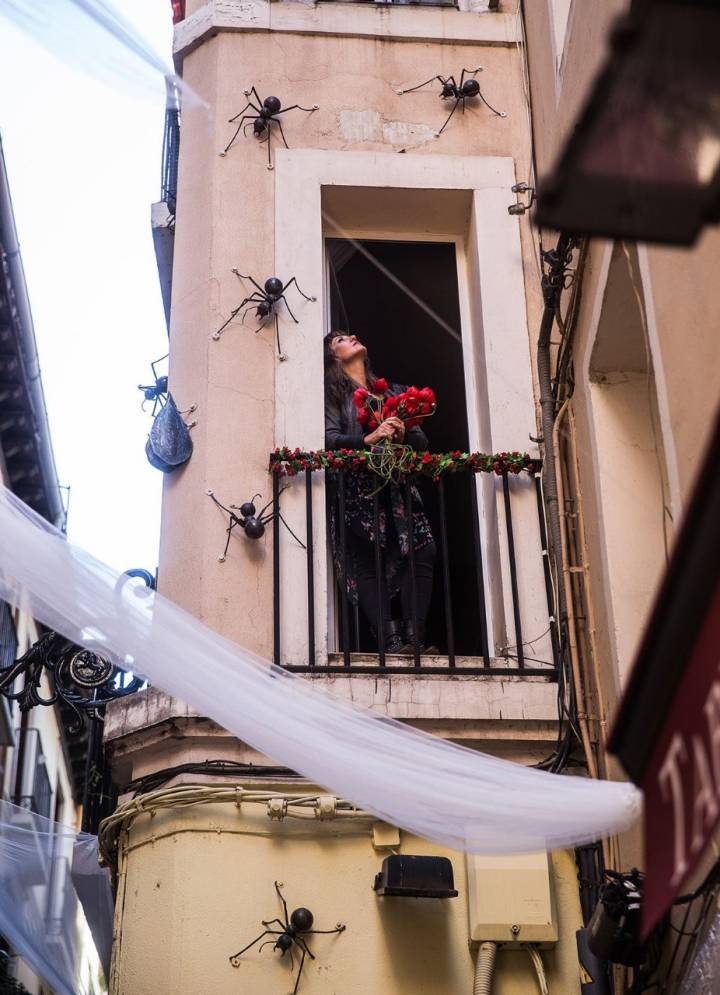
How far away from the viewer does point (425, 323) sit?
10.5 meters

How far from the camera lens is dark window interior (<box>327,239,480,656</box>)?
30.1 ft

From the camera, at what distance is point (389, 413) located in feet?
24.7

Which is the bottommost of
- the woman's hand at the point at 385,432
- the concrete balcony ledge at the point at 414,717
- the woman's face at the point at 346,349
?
the concrete balcony ledge at the point at 414,717

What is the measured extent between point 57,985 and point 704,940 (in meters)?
4.06

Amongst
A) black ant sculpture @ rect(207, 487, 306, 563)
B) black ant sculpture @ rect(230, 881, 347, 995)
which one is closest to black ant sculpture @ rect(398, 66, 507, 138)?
black ant sculpture @ rect(207, 487, 306, 563)

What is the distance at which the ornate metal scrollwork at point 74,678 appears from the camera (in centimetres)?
680

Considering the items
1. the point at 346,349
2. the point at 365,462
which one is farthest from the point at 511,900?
the point at 346,349

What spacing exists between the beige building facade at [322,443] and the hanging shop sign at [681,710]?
2373 millimetres

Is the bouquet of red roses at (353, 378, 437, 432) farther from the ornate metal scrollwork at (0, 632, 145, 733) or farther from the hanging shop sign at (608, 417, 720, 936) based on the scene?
the hanging shop sign at (608, 417, 720, 936)

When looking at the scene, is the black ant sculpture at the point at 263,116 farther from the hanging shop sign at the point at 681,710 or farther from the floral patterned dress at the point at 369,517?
the hanging shop sign at the point at 681,710

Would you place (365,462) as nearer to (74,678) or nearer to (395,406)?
(395,406)

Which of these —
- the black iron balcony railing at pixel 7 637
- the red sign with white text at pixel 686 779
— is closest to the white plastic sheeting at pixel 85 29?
the red sign with white text at pixel 686 779

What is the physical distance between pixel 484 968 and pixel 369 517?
226 cm

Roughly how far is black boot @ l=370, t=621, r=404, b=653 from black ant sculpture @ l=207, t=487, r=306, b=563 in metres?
0.61
